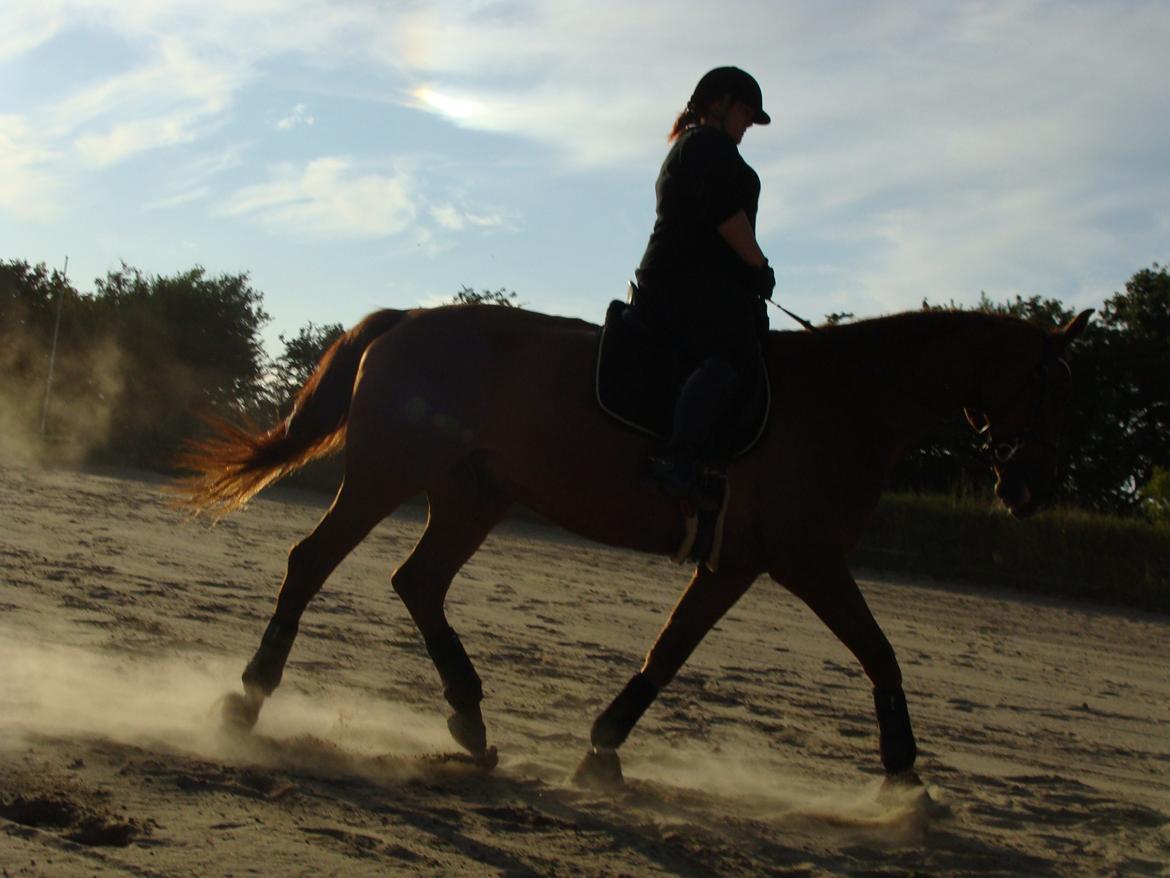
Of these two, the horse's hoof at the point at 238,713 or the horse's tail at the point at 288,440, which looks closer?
the horse's hoof at the point at 238,713

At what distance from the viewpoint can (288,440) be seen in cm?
643

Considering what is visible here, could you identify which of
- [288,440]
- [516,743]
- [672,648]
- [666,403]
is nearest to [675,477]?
[666,403]

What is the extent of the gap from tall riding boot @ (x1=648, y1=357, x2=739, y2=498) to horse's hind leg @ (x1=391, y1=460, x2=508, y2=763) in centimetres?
102

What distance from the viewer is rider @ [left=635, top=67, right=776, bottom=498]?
5309mm

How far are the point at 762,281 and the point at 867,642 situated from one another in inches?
61.7

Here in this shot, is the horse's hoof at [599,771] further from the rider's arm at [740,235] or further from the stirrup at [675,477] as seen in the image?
the rider's arm at [740,235]

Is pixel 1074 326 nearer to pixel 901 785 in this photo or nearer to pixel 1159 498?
pixel 901 785

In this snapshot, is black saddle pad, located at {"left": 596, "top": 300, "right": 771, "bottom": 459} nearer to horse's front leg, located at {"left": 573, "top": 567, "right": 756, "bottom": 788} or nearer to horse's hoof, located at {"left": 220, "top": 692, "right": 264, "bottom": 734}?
horse's front leg, located at {"left": 573, "top": 567, "right": 756, "bottom": 788}

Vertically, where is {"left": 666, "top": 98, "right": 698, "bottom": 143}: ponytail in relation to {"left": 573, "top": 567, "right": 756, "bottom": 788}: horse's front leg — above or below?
above

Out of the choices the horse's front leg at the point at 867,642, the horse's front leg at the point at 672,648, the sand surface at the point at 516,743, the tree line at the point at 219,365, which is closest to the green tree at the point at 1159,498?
the tree line at the point at 219,365

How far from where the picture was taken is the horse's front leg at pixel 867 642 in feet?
17.4

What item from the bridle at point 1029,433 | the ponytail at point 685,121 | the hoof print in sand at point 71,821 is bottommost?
the hoof print in sand at point 71,821

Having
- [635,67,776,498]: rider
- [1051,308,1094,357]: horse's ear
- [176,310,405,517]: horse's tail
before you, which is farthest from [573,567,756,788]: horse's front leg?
[176,310,405,517]: horse's tail

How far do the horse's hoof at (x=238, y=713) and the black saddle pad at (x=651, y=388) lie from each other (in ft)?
6.59
